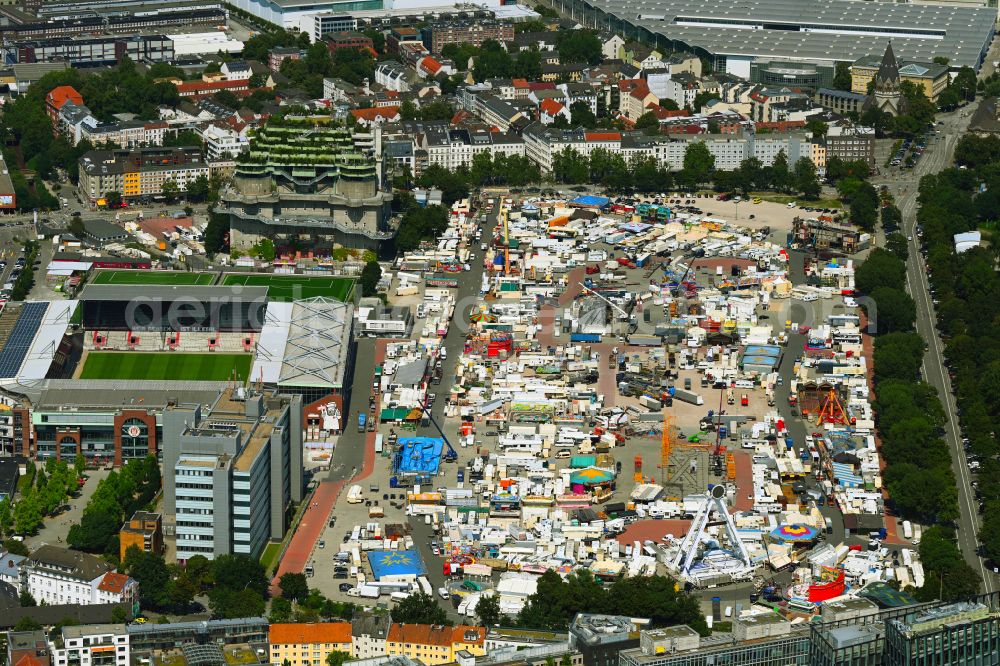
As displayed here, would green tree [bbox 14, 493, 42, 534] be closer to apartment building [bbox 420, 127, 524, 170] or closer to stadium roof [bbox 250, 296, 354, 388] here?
stadium roof [bbox 250, 296, 354, 388]

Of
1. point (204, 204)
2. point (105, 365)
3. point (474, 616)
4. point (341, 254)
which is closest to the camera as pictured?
point (474, 616)

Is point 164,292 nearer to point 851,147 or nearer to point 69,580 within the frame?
point 69,580

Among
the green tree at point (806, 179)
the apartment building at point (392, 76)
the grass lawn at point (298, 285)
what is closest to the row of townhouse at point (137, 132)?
the apartment building at point (392, 76)

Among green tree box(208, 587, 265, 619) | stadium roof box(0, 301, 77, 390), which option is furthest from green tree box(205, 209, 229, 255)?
green tree box(208, 587, 265, 619)

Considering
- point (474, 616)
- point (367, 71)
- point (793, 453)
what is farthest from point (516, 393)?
point (367, 71)

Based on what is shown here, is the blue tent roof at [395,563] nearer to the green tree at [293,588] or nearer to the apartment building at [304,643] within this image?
the green tree at [293,588]

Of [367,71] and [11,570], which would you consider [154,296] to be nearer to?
[11,570]

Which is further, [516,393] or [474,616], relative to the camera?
[516,393]
